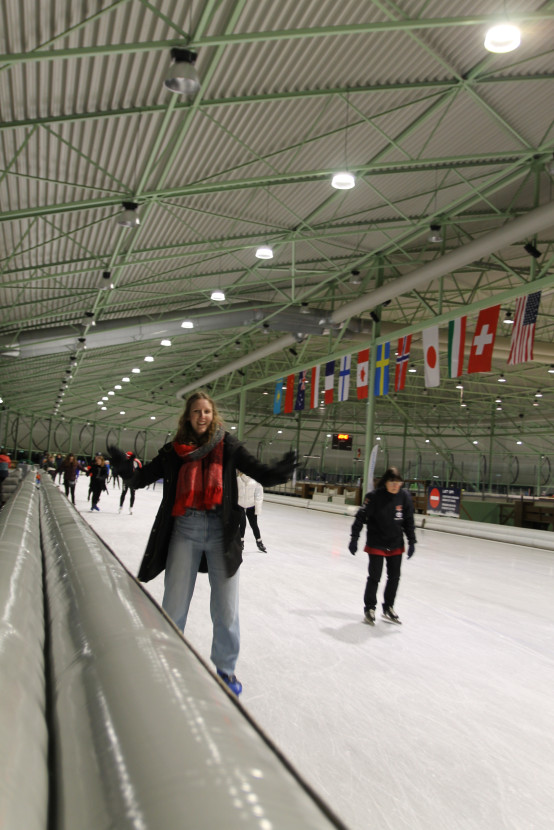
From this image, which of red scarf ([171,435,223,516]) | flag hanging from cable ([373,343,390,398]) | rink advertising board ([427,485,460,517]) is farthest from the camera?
rink advertising board ([427,485,460,517])

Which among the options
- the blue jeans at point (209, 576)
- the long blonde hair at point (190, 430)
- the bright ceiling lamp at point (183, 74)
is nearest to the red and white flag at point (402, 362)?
the bright ceiling lamp at point (183, 74)

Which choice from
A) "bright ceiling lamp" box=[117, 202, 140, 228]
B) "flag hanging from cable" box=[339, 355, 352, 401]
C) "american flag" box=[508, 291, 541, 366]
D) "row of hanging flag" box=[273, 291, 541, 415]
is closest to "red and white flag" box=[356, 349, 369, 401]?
"row of hanging flag" box=[273, 291, 541, 415]

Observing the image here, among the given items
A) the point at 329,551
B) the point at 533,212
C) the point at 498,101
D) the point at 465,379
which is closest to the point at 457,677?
the point at 329,551

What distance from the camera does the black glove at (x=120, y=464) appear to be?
12.1ft

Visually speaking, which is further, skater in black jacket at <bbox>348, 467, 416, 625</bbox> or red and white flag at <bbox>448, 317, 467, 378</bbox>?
red and white flag at <bbox>448, 317, 467, 378</bbox>

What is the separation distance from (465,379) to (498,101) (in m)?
26.3

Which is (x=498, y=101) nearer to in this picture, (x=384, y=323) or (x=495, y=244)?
(x=495, y=244)

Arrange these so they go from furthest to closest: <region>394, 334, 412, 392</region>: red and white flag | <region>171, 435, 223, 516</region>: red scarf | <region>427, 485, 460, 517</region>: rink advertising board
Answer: <region>427, 485, 460, 517</region>: rink advertising board < <region>394, 334, 412, 392</region>: red and white flag < <region>171, 435, 223, 516</region>: red scarf

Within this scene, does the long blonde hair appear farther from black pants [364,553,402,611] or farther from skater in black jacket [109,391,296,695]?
black pants [364,553,402,611]

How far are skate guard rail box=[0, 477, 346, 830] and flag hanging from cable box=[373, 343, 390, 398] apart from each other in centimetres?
1668

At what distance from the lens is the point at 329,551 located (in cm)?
1203

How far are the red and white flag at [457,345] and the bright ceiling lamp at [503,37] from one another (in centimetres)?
797

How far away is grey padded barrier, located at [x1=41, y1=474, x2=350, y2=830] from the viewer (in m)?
0.92

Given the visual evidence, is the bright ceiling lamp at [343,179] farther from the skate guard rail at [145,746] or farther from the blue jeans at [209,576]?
the skate guard rail at [145,746]
